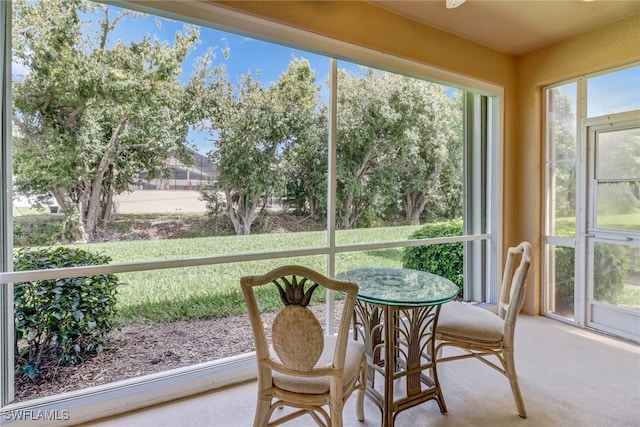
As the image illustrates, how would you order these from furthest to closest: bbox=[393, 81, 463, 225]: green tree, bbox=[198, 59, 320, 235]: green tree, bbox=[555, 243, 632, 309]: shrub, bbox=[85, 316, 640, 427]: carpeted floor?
bbox=[393, 81, 463, 225]: green tree < bbox=[555, 243, 632, 309]: shrub < bbox=[198, 59, 320, 235]: green tree < bbox=[85, 316, 640, 427]: carpeted floor

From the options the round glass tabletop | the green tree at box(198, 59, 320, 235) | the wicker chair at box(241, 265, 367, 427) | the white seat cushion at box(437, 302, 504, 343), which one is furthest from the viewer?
the green tree at box(198, 59, 320, 235)

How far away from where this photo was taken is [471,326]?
6.23 feet

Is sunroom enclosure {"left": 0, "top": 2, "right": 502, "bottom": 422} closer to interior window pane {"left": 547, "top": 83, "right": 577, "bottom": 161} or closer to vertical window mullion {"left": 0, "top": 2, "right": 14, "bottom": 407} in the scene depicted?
vertical window mullion {"left": 0, "top": 2, "right": 14, "bottom": 407}

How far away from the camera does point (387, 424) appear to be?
→ 1.63m

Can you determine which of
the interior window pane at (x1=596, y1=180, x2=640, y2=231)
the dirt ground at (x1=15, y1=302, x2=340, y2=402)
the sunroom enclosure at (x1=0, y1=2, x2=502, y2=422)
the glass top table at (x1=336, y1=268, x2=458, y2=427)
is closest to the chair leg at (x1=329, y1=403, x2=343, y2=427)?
the glass top table at (x1=336, y1=268, x2=458, y2=427)

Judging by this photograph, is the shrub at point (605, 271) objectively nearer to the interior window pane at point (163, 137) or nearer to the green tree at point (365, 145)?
the green tree at point (365, 145)

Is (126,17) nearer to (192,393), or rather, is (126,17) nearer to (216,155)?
(216,155)

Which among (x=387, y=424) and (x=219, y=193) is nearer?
(x=387, y=424)

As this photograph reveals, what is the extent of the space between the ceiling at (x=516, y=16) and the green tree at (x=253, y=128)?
94 centimetres

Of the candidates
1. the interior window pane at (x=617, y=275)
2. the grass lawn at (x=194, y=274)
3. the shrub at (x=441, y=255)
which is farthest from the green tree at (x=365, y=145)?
the interior window pane at (x=617, y=275)

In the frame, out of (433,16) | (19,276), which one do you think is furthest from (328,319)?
(433,16)

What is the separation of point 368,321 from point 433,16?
2.53 m

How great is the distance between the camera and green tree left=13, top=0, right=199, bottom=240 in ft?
5.83

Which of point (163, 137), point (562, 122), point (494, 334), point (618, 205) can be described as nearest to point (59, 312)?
point (163, 137)
